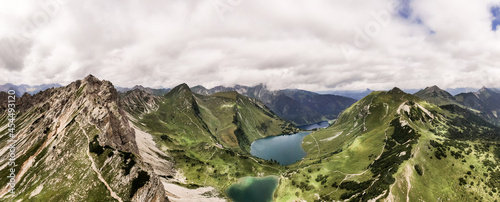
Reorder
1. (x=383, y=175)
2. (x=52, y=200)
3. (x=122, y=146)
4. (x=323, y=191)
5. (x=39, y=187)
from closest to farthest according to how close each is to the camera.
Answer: (x=52, y=200), (x=39, y=187), (x=383, y=175), (x=122, y=146), (x=323, y=191)

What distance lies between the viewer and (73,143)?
397ft

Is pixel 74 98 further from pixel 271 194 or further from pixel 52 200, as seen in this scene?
pixel 271 194

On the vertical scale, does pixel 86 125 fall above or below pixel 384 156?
above

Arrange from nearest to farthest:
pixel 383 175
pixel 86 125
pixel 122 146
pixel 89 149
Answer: pixel 89 149 < pixel 86 125 < pixel 383 175 < pixel 122 146

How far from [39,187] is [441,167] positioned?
248316 millimetres

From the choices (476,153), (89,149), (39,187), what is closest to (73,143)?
(89,149)

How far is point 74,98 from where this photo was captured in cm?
18338

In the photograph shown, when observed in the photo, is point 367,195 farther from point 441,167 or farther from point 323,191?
point 441,167

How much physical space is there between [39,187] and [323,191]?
614ft

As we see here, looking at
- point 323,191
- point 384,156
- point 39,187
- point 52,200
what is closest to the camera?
point 52,200

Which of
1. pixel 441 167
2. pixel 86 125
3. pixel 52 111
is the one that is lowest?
pixel 441 167

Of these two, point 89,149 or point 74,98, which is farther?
point 74,98

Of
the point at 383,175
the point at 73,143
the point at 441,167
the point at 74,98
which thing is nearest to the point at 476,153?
the point at 441,167

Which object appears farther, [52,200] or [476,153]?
[476,153]
